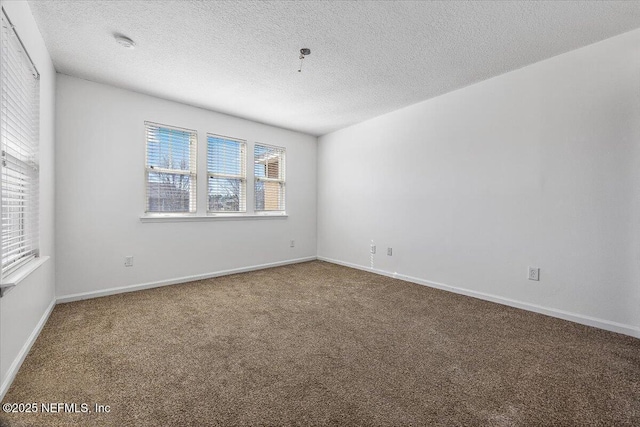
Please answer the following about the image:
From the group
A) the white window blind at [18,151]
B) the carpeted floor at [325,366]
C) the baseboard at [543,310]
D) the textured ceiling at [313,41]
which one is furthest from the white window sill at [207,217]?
the baseboard at [543,310]

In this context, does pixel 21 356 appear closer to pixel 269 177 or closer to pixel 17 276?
pixel 17 276

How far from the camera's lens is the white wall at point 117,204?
2.95m

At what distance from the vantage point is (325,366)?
1.77 metres

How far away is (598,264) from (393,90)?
8.69ft

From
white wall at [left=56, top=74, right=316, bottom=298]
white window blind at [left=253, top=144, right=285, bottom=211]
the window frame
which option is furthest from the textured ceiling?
the window frame

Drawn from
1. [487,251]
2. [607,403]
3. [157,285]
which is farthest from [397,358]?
[157,285]

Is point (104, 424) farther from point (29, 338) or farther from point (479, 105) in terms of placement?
point (479, 105)

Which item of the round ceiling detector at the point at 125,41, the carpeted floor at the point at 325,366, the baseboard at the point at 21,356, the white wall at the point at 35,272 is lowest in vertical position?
the carpeted floor at the point at 325,366

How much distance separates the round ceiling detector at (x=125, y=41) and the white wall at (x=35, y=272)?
517 millimetres

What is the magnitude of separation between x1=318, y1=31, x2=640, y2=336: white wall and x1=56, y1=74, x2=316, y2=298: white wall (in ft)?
8.38

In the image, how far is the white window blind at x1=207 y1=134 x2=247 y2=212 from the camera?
160 inches

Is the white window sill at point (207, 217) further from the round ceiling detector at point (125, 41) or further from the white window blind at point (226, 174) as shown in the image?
the round ceiling detector at point (125, 41)

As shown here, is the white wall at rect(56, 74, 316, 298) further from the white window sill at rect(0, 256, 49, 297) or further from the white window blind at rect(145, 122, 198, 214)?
the white window sill at rect(0, 256, 49, 297)

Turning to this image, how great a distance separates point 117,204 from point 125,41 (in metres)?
1.81
